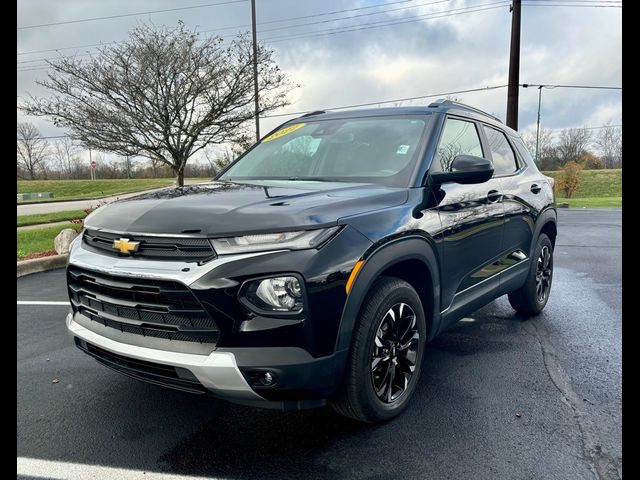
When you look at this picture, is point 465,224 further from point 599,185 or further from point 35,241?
point 599,185

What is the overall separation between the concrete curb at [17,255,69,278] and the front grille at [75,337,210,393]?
18.2ft

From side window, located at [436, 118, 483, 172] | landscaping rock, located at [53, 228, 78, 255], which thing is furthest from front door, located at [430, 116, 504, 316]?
landscaping rock, located at [53, 228, 78, 255]

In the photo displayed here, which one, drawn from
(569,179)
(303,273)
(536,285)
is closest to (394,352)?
(303,273)

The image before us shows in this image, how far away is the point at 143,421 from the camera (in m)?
2.92

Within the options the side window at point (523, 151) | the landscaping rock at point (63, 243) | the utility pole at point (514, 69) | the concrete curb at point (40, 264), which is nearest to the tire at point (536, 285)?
the side window at point (523, 151)

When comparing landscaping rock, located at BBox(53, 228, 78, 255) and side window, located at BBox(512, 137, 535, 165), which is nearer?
side window, located at BBox(512, 137, 535, 165)

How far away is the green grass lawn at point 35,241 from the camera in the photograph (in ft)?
29.0

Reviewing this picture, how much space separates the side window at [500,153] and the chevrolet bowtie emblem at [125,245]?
9.86 feet

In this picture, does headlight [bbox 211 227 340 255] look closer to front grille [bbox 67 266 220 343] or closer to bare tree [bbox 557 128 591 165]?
front grille [bbox 67 266 220 343]

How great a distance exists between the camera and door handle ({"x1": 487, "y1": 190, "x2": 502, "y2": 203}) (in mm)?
3791

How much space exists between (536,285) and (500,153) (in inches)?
57.5

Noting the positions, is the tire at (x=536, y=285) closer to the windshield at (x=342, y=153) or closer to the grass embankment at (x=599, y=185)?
the windshield at (x=342, y=153)

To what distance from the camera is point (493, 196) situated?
3.84m
